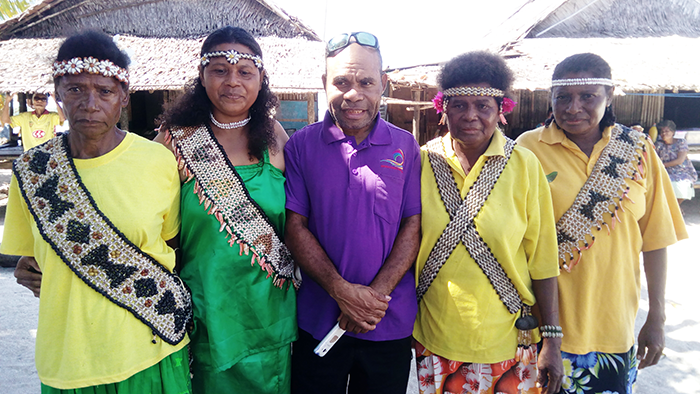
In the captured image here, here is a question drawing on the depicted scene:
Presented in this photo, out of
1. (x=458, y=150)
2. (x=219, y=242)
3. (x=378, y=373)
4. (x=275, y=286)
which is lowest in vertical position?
(x=378, y=373)

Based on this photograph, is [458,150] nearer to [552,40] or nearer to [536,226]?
[536,226]

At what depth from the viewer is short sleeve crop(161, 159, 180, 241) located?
1.98 m

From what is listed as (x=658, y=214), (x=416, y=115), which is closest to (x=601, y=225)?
(x=658, y=214)

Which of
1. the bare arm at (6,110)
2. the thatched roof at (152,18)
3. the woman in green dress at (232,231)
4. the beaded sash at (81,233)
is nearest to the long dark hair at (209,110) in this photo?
the woman in green dress at (232,231)

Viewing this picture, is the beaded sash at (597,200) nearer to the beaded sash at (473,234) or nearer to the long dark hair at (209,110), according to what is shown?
the beaded sash at (473,234)

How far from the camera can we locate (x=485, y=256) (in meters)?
2.02

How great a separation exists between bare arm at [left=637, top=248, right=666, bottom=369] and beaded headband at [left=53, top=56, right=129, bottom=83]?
9.05 ft

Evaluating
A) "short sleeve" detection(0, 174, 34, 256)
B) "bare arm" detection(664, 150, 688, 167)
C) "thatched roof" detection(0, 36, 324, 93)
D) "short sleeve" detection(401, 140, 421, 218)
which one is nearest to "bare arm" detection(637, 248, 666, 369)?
"short sleeve" detection(401, 140, 421, 218)

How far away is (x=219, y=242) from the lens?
2029mm

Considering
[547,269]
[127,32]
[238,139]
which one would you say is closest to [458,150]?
[547,269]

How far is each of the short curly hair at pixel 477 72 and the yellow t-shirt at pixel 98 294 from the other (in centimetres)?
145

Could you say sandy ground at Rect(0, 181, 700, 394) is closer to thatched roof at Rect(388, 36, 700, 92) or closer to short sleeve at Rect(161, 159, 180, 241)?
short sleeve at Rect(161, 159, 180, 241)

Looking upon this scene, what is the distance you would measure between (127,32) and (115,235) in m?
10.3

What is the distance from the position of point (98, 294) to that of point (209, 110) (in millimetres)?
1038
